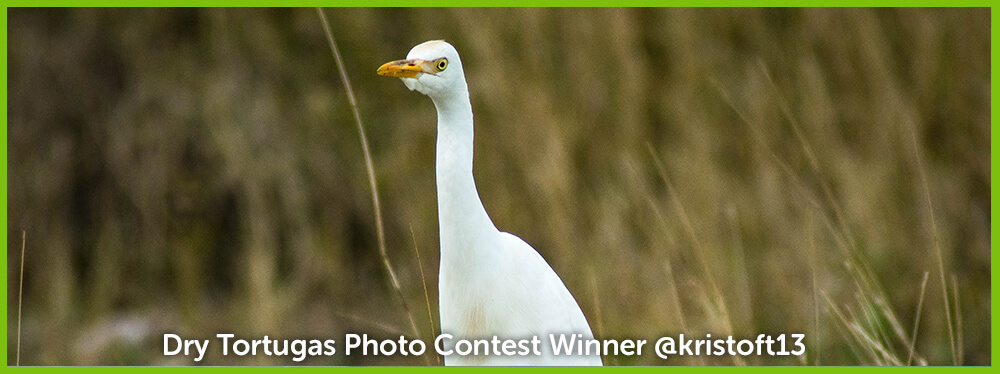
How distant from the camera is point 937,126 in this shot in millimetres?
2760

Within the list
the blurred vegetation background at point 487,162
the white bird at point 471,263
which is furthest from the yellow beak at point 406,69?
the blurred vegetation background at point 487,162

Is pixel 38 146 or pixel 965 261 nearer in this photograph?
pixel 965 261

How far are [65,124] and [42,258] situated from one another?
18.8 inches

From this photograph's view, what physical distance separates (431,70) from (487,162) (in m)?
1.78

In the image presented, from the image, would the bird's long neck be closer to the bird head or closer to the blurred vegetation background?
the bird head

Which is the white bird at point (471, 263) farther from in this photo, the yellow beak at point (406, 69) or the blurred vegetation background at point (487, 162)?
the blurred vegetation background at point (487, 162)

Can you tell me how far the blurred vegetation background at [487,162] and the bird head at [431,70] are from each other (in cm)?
154

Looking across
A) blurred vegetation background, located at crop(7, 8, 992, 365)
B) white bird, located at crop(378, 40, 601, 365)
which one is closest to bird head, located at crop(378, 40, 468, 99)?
white bird, located at crop(378, 40, 601, 365)

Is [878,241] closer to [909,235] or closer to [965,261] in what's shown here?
[909,235]

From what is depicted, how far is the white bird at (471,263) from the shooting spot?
1.05 metres

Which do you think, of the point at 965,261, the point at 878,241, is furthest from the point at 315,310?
the point at 965,261

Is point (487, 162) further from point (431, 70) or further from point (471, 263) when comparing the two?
point (431, 70)

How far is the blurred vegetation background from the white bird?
3.90 ft

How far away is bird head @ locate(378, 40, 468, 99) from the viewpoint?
1.03m
